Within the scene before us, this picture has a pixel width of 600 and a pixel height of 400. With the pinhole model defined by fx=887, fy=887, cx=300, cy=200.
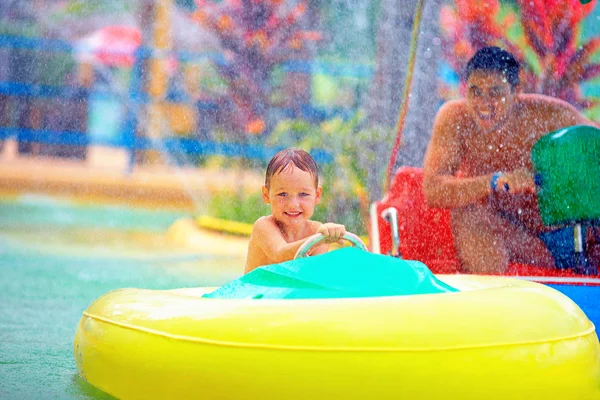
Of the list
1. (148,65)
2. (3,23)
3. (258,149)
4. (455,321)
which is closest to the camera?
(455,321)

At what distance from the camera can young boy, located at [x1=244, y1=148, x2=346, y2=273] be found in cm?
266

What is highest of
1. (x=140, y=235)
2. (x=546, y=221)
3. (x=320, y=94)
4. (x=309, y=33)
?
(x=309, y=33)

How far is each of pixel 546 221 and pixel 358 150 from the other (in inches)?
161

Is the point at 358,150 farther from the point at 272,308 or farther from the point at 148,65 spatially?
the point at 272,308

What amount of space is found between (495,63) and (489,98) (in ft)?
0.49

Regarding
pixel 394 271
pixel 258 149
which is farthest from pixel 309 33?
pixel 394 271

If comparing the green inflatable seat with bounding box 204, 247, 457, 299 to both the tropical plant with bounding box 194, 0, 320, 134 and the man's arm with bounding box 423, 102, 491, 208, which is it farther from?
the tropical plant with bounding box 194, 0, 320, 134

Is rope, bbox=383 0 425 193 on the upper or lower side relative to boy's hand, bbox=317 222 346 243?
upper

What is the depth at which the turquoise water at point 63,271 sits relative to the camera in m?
2.76

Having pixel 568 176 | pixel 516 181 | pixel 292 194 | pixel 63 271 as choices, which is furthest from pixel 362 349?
pixel 63 271

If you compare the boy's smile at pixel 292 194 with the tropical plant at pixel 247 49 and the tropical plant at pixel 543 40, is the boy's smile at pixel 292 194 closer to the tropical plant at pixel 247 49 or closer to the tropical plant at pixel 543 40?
the tropical plant at pixel 543 40

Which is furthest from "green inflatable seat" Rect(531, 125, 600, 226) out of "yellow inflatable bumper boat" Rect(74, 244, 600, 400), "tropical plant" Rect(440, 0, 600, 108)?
"tropical plant" Rect(440, 0, 600, 108)

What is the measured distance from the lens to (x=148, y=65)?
1063 cm

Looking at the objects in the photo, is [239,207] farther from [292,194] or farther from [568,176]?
[292,194]
